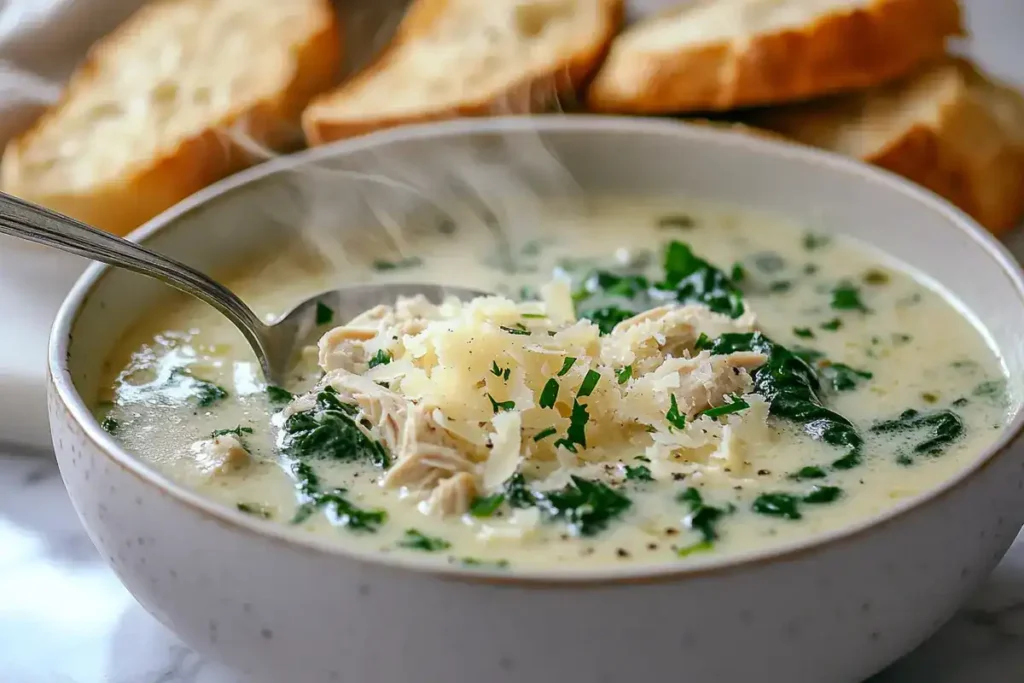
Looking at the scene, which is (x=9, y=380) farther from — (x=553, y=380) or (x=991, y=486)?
(x=991, y=486)

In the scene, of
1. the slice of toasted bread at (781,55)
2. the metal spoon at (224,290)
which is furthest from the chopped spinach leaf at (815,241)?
the metal spoon at (224,290)

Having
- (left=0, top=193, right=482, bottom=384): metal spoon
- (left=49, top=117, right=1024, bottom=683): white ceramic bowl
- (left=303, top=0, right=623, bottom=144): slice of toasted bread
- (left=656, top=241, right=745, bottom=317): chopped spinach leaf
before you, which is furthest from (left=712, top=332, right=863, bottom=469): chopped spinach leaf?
(left=303, top=0, right=623, bottom=144): slice of toasted bread

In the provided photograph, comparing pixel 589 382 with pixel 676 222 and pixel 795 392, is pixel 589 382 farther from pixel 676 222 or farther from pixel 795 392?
pixel 676 222

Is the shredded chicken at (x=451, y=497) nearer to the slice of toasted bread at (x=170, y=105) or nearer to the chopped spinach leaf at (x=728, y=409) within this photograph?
the chopped spinach leaf at (x=728, y=409)

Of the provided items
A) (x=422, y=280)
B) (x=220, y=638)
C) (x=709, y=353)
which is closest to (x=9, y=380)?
(x=422, y=280)

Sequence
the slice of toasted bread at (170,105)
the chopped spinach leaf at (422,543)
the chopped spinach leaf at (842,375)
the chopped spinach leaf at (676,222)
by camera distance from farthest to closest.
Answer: the slice of toasted bread at (170,105) → the chopped spinach leaf at (676,222) → the chopped spinach leaf at (842,375) → the chopped spinach leaf at (422,543)

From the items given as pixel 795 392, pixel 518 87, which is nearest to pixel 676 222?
pixel 518 87
